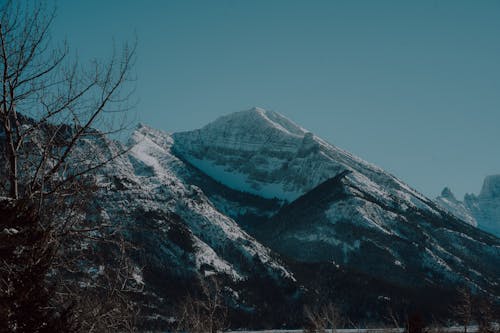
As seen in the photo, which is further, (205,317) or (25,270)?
(205,317)

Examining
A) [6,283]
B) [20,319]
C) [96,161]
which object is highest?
[96,161]

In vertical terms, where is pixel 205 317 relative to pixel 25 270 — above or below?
below

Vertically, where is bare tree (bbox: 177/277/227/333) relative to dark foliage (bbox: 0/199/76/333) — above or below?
below

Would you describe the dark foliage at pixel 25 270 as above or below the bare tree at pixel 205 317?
above

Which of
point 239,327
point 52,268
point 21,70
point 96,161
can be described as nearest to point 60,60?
point 21,70

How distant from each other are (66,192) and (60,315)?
292 centimetres

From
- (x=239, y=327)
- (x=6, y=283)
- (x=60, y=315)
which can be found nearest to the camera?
(x=6, y=283)

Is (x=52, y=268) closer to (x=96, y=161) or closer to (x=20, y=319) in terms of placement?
(x=20, y=319)

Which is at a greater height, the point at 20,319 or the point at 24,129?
the point at 24,129

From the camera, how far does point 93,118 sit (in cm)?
1211

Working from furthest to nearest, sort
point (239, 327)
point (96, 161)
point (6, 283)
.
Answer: point (239, 327) → point (96, 161) → point (6, 283)

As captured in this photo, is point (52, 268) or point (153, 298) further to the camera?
point (153, 298)

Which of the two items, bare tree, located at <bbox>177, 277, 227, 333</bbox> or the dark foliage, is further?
bare tree, located at <bbox>177, 277, 227, 333</bbox>

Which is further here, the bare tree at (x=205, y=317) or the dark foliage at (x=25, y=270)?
the bare tree at (x=205, y=317)
